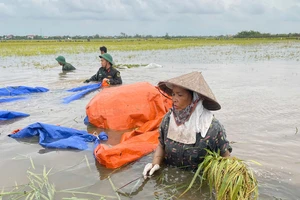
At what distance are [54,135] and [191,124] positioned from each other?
2.25 metres

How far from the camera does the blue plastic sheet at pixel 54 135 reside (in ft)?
13.4

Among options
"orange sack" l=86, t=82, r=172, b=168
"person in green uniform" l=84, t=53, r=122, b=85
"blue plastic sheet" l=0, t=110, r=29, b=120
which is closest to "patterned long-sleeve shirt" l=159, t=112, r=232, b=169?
"orange sack" l=86, t=82, r=172, b=168

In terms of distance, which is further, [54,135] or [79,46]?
[79,46]

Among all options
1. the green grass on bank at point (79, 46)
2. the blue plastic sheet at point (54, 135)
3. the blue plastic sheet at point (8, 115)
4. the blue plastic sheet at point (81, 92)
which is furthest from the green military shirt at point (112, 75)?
the green grass on bank at point (79, 46)

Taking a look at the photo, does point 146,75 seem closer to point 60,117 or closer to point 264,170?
point 60,117

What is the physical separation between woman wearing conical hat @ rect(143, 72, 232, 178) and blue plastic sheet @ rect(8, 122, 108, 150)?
143cm

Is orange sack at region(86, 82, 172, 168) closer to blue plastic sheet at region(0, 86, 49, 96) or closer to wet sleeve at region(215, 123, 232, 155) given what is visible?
wet sleeve at region(215, 123, 232, 155)

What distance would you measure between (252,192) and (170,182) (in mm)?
870

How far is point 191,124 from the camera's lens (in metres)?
2.85

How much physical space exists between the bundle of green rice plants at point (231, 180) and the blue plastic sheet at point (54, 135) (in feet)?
6.56

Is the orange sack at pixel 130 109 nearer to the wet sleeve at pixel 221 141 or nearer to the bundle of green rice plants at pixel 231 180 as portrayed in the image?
the wet sleeve at pixel 221 141

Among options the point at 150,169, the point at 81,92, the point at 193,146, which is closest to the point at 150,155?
the point at 150,169

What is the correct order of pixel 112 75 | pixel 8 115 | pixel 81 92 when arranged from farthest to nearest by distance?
1. pixel 112 75
2. pixel 81 92
3. pixel 8 115

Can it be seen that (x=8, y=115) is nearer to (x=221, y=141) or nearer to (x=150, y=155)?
(x=150, y=155)
